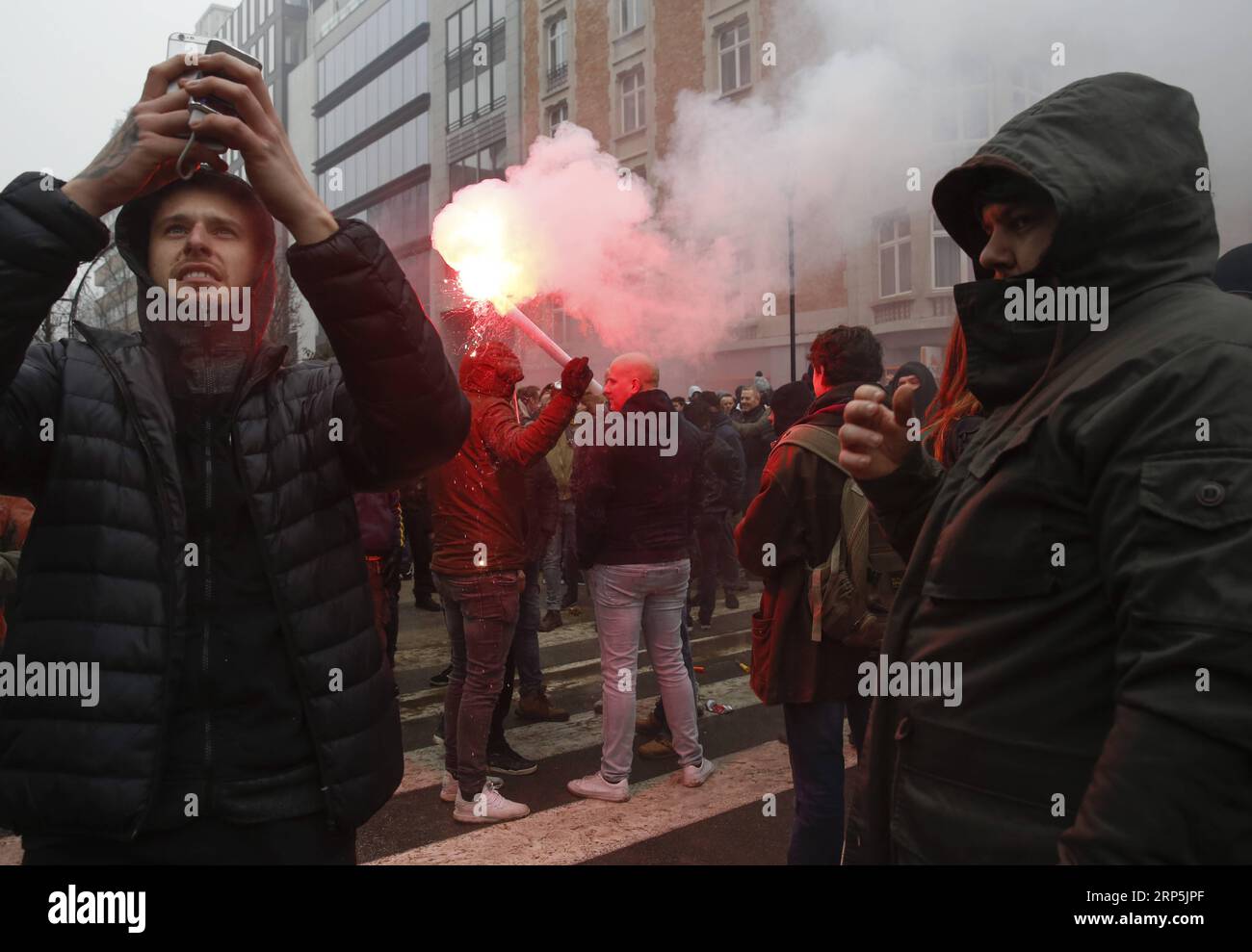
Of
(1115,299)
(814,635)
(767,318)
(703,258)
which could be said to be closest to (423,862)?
(814,635)

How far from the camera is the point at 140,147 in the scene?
1559 mm

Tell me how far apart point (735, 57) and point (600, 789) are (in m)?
16.9

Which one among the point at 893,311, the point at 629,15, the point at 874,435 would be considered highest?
the point at 629,15

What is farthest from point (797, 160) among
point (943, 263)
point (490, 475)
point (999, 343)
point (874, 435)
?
point (943, 263)

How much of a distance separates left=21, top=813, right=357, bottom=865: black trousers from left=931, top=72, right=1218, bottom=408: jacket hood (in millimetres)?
1656

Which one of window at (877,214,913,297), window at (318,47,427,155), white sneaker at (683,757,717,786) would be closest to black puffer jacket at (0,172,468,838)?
white sneaker at (683,757,717,786)

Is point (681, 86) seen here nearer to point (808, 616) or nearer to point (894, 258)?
point (894, 258)

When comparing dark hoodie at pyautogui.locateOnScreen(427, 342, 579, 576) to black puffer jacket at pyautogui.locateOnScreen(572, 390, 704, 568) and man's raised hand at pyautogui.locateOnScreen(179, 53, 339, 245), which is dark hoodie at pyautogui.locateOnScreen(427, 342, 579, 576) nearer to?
black puffer jacket at pyautogui.locateOnScreen(572, 390, 704, 568)

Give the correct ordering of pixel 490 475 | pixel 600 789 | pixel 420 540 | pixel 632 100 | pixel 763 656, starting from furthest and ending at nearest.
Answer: pixel 632 100
pixel 420 540
pixel 600 789
pixel 490 475
pixel 763 656

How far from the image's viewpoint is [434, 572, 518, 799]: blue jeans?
13.9 ft

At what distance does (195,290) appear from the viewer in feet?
5.79

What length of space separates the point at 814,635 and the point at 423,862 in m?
1.97

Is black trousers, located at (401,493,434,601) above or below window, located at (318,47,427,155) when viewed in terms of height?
below
